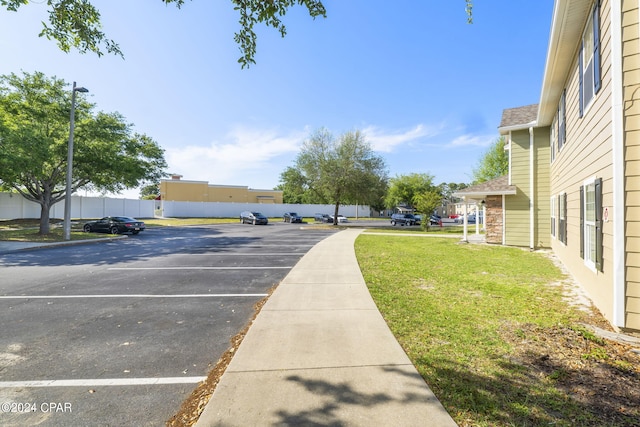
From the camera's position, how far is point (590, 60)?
5664 millimetres

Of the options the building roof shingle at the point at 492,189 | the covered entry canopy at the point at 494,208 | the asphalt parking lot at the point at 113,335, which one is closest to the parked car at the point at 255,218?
the building roof shingle at the point at 492,189

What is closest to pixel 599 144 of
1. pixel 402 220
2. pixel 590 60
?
pixel 590 60

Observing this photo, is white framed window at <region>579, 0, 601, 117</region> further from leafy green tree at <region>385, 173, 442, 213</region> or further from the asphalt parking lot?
leafy green tree at <region>385, 173, 442, 213</region>

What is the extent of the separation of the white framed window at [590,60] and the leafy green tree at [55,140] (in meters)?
21.8

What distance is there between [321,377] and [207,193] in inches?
2207

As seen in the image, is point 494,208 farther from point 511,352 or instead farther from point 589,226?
point 511,352

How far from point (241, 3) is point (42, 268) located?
10.0 meters

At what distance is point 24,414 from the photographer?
8.48 ft

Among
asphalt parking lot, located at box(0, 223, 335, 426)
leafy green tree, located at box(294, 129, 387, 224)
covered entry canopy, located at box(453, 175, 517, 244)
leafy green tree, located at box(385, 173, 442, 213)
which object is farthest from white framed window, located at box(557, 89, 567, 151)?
leafy green tree, located at box(385, 173, 442, 213)

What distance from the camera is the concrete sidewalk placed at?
2.43 m

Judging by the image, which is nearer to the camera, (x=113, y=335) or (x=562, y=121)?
(x=113, y=335)

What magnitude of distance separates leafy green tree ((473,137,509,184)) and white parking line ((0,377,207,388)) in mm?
36275

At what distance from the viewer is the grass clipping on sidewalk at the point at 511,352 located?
2516 millimetres

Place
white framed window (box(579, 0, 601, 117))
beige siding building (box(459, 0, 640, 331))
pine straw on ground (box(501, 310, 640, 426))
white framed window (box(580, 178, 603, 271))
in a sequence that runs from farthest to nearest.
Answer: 1. white framed window (box(579, 0, 601, 117))
2. white framed window (box(580, 178, 603, 271))
3. beige siding building (box(459, 0, 640, 331))
4. pine straw on ground (box(501, 310, 640, 426))
